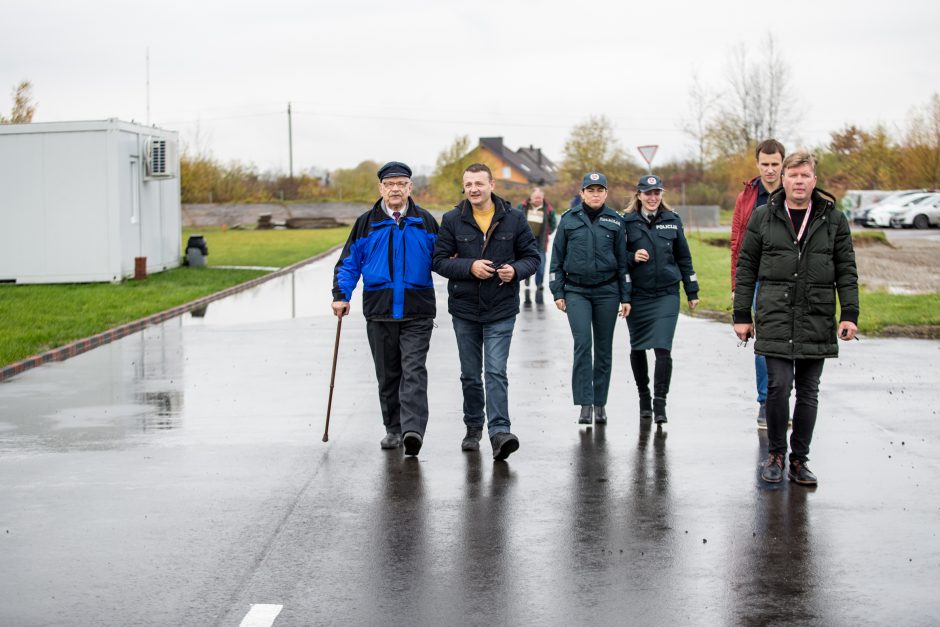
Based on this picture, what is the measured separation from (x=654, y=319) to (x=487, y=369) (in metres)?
1.68

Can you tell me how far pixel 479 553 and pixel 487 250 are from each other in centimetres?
282

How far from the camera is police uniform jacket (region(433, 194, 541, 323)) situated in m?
8.42

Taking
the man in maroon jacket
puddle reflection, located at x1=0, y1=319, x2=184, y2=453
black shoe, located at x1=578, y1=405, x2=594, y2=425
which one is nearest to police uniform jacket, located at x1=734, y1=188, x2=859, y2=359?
the man in maroon jacket

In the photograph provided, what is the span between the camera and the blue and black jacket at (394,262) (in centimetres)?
850

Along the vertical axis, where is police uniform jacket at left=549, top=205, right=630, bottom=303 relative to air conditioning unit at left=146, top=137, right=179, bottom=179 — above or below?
below

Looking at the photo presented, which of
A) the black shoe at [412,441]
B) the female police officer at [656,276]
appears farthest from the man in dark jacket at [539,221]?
the black shoe at [412,441]

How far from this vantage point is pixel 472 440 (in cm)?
863

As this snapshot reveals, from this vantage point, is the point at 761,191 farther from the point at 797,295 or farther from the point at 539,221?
the point at 539,221

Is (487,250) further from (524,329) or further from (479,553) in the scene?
(524,329)

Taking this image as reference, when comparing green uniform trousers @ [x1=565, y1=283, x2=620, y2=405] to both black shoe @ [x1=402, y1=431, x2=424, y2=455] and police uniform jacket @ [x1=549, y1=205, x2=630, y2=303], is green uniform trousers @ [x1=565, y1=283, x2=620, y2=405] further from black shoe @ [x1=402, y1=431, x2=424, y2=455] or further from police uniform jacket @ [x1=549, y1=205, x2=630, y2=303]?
black shoe @ [x1=402, y1=431, x2=424, y2=455]

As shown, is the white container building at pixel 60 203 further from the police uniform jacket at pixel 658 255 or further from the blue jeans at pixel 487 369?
the blue jeans at pixel 487 369

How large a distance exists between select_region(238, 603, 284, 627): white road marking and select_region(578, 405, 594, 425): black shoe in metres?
4.57

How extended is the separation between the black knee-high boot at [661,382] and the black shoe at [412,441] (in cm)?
209

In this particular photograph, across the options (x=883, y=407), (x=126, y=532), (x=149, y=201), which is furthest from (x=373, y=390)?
(x=149, y=201)
